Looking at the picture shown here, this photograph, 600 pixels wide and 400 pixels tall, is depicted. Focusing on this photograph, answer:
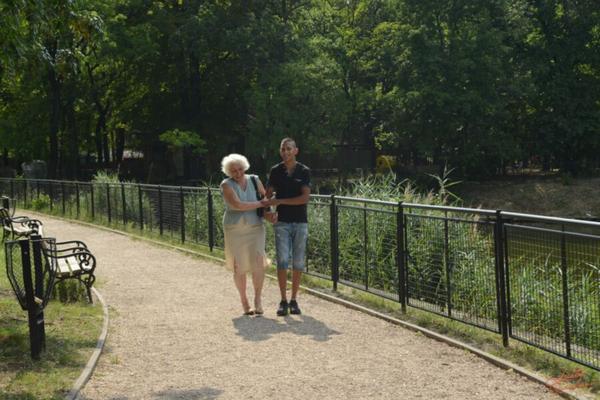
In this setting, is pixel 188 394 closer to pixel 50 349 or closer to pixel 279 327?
pixel 50 349

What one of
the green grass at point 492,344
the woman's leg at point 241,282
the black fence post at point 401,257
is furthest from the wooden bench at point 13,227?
the black fence post at point 401,257

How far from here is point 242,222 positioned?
28.7ft

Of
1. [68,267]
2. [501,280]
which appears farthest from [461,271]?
[68,267]

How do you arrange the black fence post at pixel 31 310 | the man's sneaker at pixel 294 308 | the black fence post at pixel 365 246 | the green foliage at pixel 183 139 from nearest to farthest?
the black fence post at pixel 31 310 → the man's sneaker at pixel 294 308 → the black fence post at pixel 365 246 → the green foliage at pixel 183 139

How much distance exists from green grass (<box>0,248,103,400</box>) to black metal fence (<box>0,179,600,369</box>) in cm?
346

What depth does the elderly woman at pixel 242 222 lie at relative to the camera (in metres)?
8.60

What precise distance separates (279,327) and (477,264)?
2205 mm

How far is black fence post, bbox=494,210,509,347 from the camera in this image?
710 centimetres

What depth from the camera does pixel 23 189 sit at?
29.7 metres

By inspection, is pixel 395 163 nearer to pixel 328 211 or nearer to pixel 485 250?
pixel 328 211

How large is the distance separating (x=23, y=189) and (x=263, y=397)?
2598cm

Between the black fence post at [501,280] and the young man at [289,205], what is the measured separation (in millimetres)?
2277

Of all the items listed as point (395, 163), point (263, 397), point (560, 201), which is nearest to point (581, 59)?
point (560, 201)

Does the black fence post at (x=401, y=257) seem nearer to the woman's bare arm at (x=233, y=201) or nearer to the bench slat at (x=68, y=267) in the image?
the woman's bare arm at (x=233, y=201)
